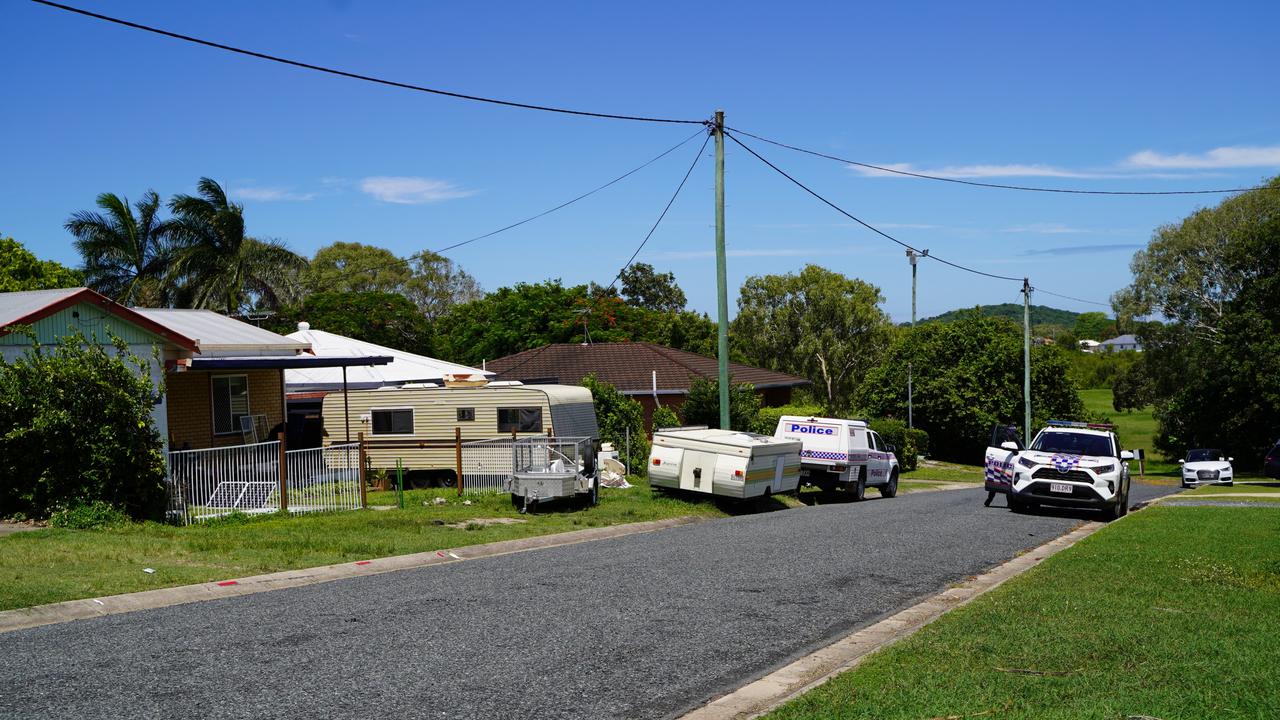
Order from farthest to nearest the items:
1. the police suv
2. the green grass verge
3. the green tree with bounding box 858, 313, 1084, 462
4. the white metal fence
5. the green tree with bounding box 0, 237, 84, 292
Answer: the green tree with bounding box 858, 313, 1084, 462 < the green tree with bounding box 0, 237, 84, 292 < the police suv < the white metal fence < the green grass verge

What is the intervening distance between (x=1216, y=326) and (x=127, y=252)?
2093 inches

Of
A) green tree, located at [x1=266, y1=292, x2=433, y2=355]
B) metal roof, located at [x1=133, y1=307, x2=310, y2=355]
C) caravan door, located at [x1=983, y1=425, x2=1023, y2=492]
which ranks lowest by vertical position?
caravan door, located at [x1=983, y1=425, x2=1023, y2=492]

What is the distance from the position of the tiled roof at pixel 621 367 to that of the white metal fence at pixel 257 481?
25.7 m

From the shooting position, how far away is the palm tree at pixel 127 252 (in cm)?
4525

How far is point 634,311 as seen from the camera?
7012cm

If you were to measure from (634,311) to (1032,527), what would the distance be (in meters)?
52.0

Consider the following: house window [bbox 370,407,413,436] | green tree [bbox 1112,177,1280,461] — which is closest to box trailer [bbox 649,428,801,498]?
house window [bbox 370,407,413,436]

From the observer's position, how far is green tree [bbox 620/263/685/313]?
95750mm

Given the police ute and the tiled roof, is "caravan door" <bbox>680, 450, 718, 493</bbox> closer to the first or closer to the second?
the police ute

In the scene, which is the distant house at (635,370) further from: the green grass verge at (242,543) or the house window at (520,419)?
the green grass verge at (242,543)

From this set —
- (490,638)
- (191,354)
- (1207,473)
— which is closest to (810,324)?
(1207,473)

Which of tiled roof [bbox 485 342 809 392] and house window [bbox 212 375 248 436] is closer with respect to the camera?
house window [bbox 212 375 248 436]

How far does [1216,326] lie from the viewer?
58.6 m

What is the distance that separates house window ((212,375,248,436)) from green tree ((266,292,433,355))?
125ft
